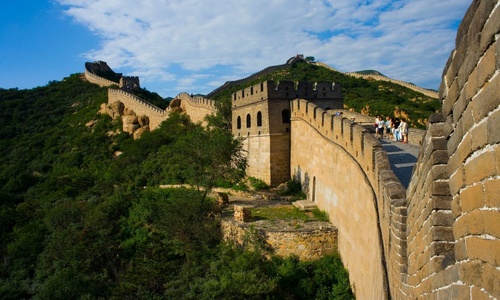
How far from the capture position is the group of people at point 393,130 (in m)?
12.7

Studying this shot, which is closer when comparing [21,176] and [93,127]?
[21,176]

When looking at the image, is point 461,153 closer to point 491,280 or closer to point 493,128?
point 493,128

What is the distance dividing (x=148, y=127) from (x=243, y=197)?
821 inches

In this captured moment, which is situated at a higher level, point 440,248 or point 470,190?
point 470,190

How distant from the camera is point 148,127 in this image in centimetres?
3591

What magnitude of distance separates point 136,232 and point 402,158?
41.3ft

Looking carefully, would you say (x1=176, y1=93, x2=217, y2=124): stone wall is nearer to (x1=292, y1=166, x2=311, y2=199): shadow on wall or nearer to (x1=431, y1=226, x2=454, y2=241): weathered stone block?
(x1=292, y1=166, x2=311, y2=199): shadow on wall

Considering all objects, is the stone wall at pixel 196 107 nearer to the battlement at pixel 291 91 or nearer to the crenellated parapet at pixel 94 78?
the battlement at pixel 291 91

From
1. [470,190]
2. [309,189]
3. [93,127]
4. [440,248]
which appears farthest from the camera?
[93,127]

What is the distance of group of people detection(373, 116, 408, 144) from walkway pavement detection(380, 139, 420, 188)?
0.33 m

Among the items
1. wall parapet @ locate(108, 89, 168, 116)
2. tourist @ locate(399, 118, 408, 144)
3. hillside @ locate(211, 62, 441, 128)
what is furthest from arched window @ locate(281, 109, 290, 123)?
wall parapet @ locate(108, 89, 168, 116)

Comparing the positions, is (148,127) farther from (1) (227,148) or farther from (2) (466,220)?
(2) (466,220)

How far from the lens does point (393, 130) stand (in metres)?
14.2

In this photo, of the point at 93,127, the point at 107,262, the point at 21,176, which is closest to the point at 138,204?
the point at 107,262
